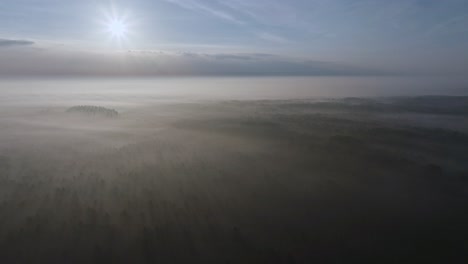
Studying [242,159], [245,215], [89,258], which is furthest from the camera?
[242,159]

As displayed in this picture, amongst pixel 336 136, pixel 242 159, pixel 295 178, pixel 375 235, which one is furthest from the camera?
pixel 336 136

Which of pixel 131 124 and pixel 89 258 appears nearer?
pixel 89 258

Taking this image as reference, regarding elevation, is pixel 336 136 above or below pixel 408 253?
above

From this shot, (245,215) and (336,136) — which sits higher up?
(336,136)

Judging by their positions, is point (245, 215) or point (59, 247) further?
point (245, 215)

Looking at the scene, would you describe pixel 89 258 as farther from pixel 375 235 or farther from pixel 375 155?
pixel 375 155

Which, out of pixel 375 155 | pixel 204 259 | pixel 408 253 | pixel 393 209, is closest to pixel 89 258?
pixel 204 259

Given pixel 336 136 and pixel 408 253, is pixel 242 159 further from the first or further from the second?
pixel 408 253

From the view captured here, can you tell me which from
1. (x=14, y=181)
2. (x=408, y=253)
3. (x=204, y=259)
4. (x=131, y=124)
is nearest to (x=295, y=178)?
(x=408, y=253)

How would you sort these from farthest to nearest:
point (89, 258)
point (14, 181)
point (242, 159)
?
1. point (242, 159)
2. point (14, 181)
3. point (89, 258)
